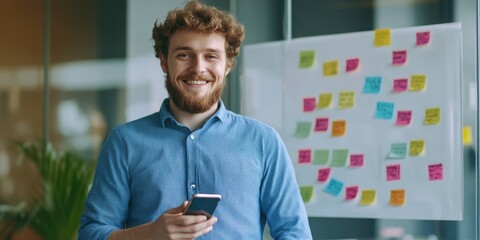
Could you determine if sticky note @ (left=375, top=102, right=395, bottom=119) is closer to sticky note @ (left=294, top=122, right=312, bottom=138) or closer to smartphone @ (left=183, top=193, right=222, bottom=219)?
sticky note @ (left=294, top=122, right=312, bottom=138)

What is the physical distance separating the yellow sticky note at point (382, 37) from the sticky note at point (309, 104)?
16.8 inches

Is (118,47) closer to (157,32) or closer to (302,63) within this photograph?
(302,63)

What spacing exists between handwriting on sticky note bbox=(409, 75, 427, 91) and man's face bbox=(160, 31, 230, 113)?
→ 1.95m

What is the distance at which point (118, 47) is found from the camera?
4.79m

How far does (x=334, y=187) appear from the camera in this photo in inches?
151

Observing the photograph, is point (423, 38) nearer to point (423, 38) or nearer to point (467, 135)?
point (423, 38)

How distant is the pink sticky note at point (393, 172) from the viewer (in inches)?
144

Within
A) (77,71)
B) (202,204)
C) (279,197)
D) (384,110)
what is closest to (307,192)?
(384,110)

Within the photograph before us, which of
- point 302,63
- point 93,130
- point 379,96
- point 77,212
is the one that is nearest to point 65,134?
point 93,130

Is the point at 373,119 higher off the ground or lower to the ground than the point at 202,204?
higher

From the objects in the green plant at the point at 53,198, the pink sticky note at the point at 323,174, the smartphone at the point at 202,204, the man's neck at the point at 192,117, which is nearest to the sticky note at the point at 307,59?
the pink sticky note at the point at 323,174

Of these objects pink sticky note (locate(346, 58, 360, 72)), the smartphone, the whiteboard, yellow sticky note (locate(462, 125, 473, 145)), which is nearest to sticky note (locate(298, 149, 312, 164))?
the whiteboard

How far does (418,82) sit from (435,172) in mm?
416

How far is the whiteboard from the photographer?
354cm
